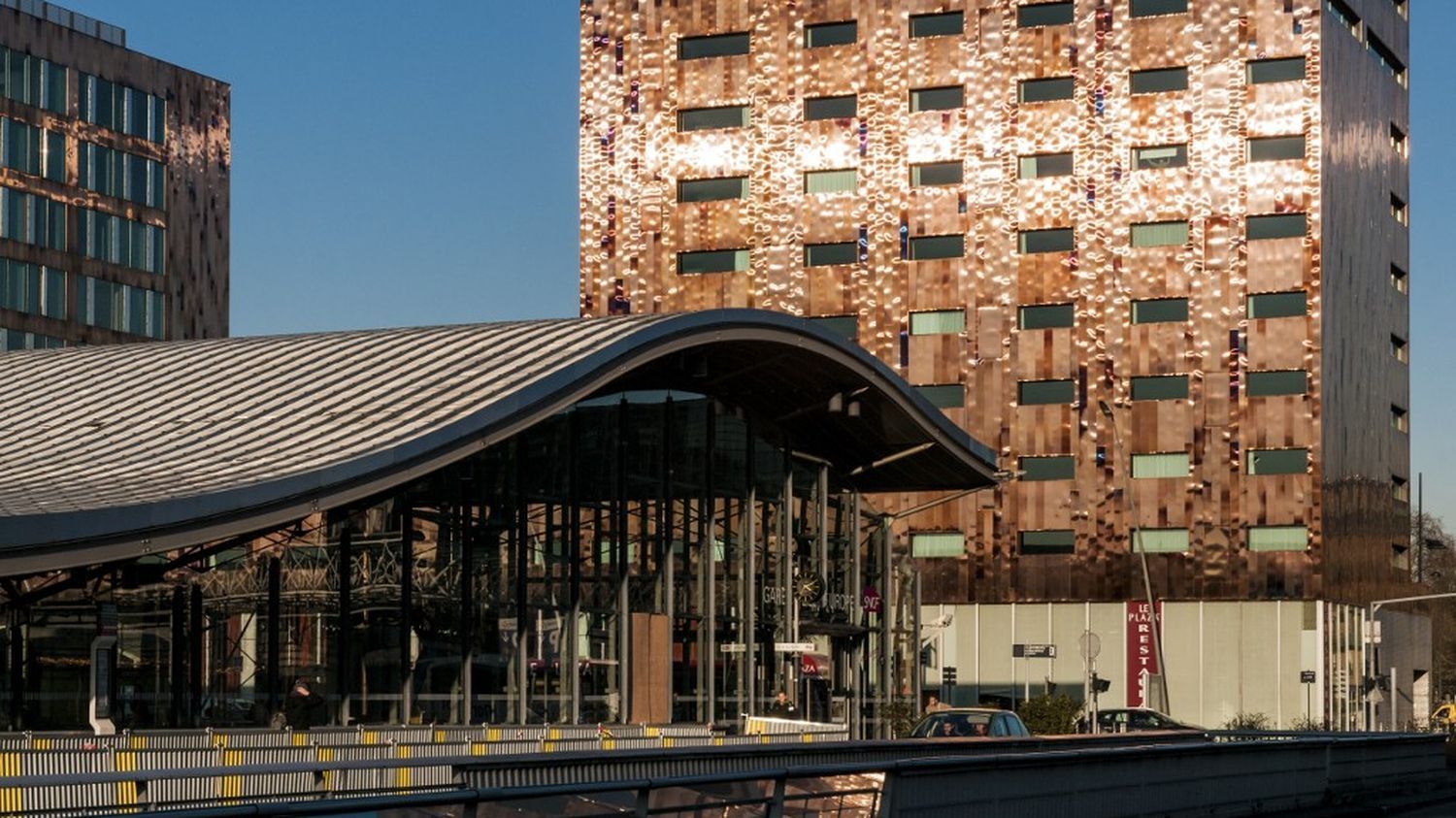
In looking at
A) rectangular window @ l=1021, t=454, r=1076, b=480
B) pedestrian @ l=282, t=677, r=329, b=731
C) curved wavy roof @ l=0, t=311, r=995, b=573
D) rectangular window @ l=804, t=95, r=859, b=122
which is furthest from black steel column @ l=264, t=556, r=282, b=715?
rectangular window @ l=804, t=95, r=859, b=122

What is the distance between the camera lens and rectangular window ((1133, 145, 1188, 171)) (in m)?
80.6

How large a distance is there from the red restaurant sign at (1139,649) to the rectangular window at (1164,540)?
181 centimetres

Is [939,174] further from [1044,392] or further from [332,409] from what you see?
[332,409]

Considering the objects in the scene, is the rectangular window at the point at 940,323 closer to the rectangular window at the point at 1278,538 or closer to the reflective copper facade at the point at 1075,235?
the reflective copper facade at the point at 1075,235

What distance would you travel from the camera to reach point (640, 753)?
22.7m

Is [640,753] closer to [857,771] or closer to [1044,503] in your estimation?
[857,771]

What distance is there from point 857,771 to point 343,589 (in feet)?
81.0

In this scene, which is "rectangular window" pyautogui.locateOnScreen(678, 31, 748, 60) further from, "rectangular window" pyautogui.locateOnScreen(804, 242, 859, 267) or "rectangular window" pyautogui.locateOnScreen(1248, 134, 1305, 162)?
"rectangular window" pyautogui.locateOnScreen(1248, 134, 1305, 162)

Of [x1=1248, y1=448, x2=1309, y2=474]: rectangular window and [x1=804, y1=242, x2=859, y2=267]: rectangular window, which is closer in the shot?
[x1=1248, y1=448, x2=1309, y2=474]: rectangular window

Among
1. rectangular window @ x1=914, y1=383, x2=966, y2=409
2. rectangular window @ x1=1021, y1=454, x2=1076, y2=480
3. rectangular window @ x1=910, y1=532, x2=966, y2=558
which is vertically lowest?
rectangular window @ x1=910, y1=532, x2=966, y2=558

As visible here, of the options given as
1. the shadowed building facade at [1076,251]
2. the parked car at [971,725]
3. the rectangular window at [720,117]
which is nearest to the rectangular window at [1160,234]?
the shadowed building facade at [1076,251]

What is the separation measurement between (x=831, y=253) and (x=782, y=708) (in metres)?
33.6

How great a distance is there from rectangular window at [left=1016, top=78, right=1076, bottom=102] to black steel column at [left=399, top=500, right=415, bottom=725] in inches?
1706

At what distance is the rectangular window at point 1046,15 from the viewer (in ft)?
270
